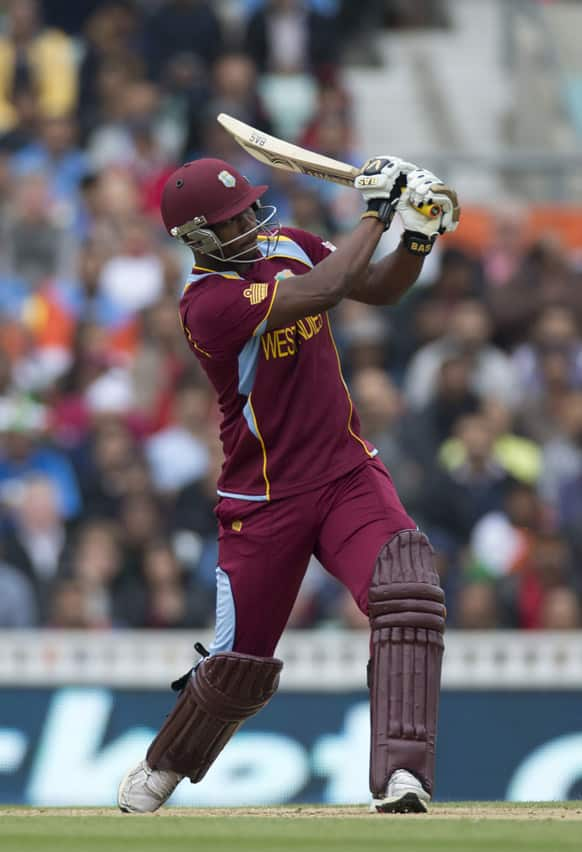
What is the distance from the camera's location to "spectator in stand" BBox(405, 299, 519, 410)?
38.5ft

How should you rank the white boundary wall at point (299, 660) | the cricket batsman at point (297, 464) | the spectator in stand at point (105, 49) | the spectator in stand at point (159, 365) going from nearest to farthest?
the cricket batsman at point (297, 464)
the white boundary wall at point (299, 660)
the spectator in stand at point (159, 365)
the spectator in stand at point (105, 49)

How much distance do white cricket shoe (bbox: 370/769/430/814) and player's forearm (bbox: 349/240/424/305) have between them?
1646 mm

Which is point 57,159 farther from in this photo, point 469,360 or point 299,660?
point 299,660

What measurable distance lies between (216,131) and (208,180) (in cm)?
690

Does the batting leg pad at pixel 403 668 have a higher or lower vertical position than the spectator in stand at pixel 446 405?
lower

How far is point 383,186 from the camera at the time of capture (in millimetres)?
6566

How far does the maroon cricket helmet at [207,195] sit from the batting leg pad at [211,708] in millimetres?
1471

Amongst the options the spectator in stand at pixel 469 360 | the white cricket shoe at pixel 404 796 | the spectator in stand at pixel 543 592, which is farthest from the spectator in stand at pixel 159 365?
the white cricket shoe at pixel 404 796

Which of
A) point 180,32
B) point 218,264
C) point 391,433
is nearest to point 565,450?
point 391,433

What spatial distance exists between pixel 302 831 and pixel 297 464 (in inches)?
53.1

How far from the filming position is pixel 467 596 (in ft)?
33.0

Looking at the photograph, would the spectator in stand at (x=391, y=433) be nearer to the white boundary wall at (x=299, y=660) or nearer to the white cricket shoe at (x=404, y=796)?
the white boundary wall at (x=299, y=660)

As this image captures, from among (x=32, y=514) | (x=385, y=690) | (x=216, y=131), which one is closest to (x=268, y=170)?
(x=216, y=131)

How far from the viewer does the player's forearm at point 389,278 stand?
6852mm
